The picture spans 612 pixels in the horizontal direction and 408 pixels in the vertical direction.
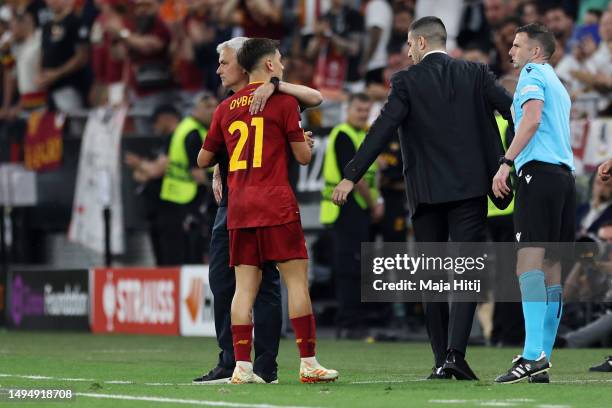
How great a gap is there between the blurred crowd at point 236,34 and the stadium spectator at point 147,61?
1 cm

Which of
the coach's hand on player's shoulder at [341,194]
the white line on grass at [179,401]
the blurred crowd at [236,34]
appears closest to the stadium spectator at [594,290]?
the blurred crowd at [236,34]

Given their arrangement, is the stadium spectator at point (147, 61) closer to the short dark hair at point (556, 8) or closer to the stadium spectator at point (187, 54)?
the stadium spectator at point (187, 54)

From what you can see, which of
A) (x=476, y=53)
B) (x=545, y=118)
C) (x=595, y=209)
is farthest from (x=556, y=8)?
(x=545, y=118)

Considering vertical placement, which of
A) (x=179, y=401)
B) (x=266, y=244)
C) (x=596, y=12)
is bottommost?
(x=179, y=401)

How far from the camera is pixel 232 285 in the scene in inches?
364

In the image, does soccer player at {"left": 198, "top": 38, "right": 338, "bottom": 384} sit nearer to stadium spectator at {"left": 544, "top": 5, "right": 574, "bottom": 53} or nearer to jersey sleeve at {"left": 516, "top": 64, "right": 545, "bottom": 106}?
jersey sleeve at {"left": 516, "top": 64, "right": 545, "bottom": 106}

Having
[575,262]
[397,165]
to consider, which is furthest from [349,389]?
[397,165]

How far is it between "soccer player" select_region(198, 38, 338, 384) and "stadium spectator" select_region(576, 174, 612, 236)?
531 centimetres

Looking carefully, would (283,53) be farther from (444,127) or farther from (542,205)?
(542,205)

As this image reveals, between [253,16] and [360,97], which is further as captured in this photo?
[253,16]

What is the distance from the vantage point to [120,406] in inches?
294

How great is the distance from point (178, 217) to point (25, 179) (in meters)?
3.85

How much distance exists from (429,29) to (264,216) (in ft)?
5.52

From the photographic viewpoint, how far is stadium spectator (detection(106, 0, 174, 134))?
1852 cm
